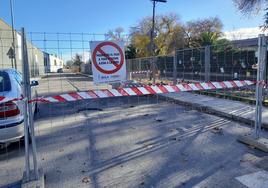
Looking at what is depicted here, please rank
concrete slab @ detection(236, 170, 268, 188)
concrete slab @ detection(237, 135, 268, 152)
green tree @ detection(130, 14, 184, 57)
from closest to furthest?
concrete slab @ detection(236, 170, 268, 188), concrete slab @ detection(237, 135, 268, 152), green tree @ detection(130, 14, 184, 57)

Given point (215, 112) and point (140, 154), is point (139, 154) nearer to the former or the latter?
point (140, 154)

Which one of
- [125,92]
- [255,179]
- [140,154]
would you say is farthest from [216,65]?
[255,179]

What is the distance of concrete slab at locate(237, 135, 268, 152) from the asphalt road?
141mm

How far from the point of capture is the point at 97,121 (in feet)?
23.3

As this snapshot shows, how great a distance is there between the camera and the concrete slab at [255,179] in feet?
10.7

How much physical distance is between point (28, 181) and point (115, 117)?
433 centimetres

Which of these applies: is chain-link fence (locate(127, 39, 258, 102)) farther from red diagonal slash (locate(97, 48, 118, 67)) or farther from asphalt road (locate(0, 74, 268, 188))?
red diagonal slash (locate(97, 48, 118, 67))

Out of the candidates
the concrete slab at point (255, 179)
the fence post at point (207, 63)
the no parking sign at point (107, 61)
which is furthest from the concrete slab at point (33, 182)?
the fence post at point (207, 63)

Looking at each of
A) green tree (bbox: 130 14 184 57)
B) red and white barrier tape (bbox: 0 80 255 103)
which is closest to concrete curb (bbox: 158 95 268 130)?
red and white barrier tape (bbox: 0 80 255 103)

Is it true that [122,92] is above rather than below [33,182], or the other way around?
above

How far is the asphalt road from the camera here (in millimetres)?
3545

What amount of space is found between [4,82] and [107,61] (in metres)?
2.13

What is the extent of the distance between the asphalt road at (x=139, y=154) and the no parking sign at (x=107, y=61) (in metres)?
1.40

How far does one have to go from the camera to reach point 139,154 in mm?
4453
